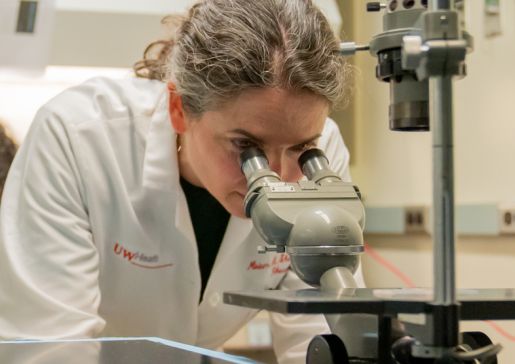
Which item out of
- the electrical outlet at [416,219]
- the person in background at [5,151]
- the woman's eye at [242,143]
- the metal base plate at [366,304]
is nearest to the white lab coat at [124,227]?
the woman's eye at [242,143]

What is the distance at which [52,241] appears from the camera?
145cm

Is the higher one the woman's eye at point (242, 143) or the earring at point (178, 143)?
the earring at point (178, 143)

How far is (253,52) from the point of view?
1358 mm

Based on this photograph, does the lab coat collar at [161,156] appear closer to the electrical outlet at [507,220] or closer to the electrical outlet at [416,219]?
the electrical outlet at [507,220]

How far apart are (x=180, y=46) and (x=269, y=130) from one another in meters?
0.31

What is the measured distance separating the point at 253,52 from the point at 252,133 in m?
0.16

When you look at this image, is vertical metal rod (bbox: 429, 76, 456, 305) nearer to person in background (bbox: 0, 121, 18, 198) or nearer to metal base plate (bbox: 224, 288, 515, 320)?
metal base plate (bbox: 224, 288, 515, 320)

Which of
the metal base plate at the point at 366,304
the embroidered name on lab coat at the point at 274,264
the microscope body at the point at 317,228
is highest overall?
the microscope body at the point at 317,228

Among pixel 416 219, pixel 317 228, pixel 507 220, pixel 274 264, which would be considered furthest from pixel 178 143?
pixel 416 219

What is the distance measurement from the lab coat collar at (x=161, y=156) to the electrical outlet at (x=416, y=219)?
152 centimetres

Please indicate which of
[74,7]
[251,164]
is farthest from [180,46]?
[74,7]

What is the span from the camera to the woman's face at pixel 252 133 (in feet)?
4.33

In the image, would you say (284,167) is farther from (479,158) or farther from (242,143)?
(479,158)

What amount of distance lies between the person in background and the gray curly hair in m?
1.24
